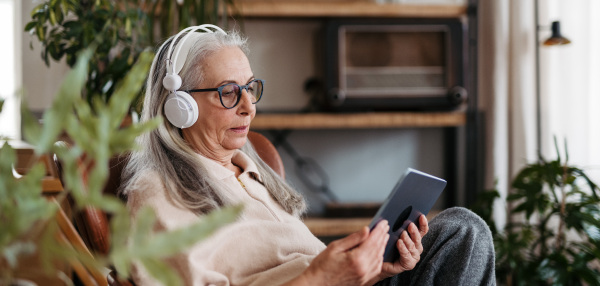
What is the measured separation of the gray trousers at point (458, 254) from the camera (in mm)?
1206

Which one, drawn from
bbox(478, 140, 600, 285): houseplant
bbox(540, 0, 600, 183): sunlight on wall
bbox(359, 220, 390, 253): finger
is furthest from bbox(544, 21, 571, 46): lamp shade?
bbox(359, 220, 390, 253): finger

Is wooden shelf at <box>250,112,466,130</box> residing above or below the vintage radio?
below

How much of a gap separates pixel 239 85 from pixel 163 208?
1.05 ft

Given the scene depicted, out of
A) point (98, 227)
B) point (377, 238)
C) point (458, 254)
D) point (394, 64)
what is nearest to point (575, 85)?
point (394, 64)

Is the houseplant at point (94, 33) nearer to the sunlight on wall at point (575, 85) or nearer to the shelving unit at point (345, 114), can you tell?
the shelving unit at point (345, 114)

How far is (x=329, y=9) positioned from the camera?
102 inches

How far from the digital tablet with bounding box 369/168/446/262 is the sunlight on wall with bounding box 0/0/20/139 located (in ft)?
7.28

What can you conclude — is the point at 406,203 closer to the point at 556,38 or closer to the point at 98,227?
the point at 98,227

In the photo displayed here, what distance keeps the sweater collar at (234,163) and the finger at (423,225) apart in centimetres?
41

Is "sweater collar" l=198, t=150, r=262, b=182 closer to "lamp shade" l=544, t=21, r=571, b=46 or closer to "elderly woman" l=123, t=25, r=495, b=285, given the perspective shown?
"elderly woman" l=123, t=25, r=495, b=285

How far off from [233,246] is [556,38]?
1.57m

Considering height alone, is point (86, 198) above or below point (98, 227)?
above

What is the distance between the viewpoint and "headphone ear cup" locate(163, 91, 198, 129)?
4.03 ft

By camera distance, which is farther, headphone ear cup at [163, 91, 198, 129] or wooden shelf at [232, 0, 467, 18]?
wooden shelf at [232, 0, 467, 18]
